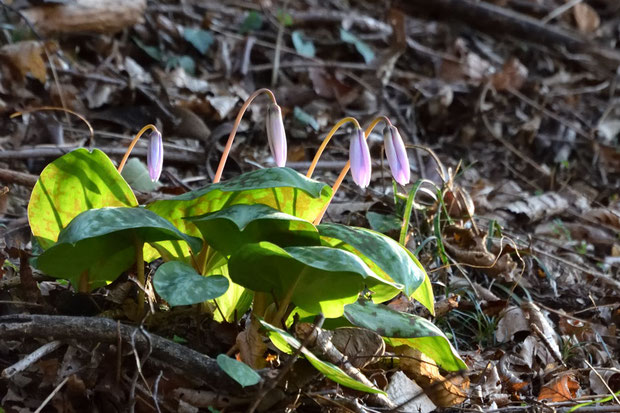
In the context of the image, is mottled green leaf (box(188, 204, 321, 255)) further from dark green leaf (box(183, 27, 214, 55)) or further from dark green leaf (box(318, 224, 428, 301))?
dark green leaf (box(183, 27, 214, 55))

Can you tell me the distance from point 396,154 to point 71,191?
2.55ft

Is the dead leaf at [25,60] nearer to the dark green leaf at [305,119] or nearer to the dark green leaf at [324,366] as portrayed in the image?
the dark green leaf at [305,119]

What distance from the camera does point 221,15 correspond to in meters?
4.86

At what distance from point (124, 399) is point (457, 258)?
55.9 inches

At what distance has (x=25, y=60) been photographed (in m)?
3.50

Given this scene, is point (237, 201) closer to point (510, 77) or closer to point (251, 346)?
point (251, 346)

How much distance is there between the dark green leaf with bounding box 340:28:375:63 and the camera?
4855 millimetres

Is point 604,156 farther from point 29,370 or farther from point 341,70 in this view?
point 29,370

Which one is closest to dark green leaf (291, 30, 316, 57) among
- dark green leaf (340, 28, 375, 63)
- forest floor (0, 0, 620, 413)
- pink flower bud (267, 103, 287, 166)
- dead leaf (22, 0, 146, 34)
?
forest floor (0, 0, 620, 413)

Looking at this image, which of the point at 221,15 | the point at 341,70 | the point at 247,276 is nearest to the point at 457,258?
the point at 247,276

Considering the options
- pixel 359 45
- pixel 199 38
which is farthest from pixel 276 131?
pixel 359 45

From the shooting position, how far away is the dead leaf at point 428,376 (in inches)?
66.3

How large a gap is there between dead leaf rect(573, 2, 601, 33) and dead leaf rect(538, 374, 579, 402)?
4683 millimetres

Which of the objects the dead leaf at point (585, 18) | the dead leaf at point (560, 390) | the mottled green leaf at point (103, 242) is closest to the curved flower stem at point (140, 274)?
the mottled green leaf at point (103, 242)
